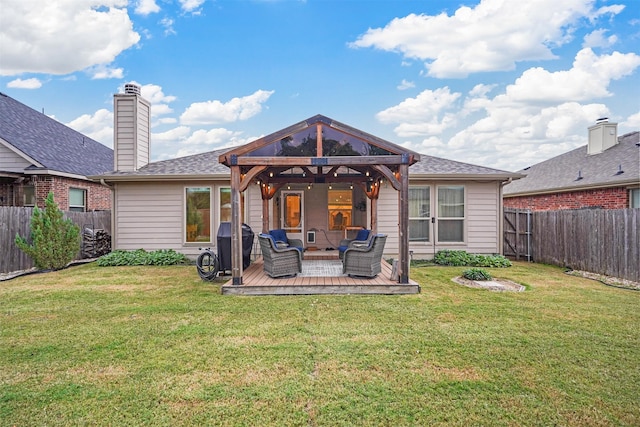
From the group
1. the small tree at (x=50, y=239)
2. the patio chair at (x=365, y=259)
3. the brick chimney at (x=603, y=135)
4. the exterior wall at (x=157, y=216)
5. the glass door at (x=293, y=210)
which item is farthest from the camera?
the brick chimney at (x=603, y=135)

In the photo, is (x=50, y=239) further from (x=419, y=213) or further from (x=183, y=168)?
(x=419, y=213)

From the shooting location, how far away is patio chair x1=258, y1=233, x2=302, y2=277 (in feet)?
21.7

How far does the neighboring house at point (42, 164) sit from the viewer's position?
35.4ft

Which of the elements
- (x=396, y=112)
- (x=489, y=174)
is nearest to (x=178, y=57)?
(x=396, y=112)

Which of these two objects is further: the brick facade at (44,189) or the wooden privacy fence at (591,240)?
the brick facade at (44,189)

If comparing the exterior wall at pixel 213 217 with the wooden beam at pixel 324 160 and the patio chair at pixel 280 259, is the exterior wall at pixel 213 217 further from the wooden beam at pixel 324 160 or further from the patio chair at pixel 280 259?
the wooden beam at pixel 324 160

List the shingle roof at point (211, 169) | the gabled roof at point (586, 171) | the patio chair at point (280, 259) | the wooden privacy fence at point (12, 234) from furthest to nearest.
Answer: the gabled roof at point (586, 171), the shingle roof at point (211, 169), the wooden privacy fence at point (12, 234), the patio chair at point (280, 259)

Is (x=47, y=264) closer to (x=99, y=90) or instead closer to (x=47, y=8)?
(x=47, y=8)

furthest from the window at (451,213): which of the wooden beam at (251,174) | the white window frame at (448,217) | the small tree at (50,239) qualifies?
the small tree at (50,239)

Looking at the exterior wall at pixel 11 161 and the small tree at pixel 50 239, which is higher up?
the exterior wall at pixel 11 161

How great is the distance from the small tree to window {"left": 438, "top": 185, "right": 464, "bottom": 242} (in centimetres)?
979

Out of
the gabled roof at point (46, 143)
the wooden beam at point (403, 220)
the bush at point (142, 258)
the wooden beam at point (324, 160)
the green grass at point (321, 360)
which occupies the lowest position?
the green grass at point (321, 360)

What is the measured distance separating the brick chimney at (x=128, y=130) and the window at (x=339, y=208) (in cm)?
589

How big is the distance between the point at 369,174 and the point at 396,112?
11636 mm
